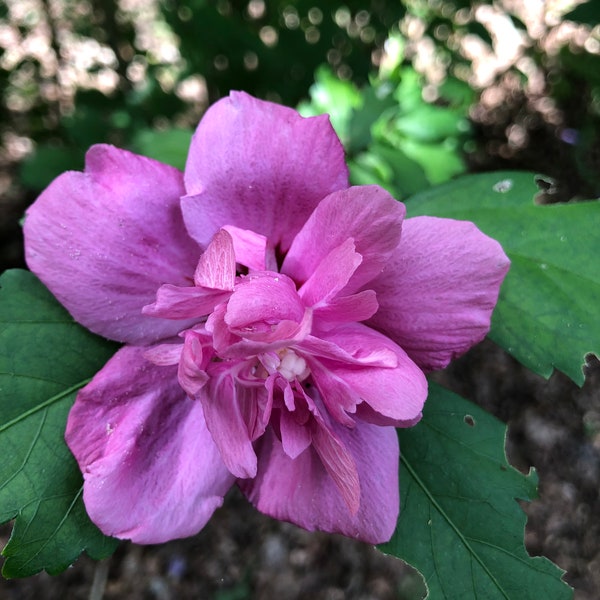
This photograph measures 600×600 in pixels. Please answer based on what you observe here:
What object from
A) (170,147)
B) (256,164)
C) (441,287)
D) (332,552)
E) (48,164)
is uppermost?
(256,164)

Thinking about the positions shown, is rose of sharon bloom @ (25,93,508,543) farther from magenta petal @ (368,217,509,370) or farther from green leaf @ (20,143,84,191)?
green leaf @ (20,143,84,191)

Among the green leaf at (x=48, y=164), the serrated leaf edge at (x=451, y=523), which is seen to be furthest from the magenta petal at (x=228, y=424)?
the green leaf at (x=48, y=164)

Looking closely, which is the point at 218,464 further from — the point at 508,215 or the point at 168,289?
the point at 508,215

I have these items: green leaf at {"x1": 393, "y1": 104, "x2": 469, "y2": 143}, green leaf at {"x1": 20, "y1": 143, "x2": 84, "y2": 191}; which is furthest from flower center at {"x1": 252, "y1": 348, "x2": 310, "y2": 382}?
green leaf at {"x1": 20, "y1": 143, "x2": 84, "y2": 191}

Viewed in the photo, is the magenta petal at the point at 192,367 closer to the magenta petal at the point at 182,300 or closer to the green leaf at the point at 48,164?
the magenta petal at the point at 182,300

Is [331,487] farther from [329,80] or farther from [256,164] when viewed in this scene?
[329,80]

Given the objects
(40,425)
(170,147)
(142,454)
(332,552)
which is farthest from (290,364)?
(332,552)

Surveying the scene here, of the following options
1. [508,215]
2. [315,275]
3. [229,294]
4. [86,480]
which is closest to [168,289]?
[229,294]
